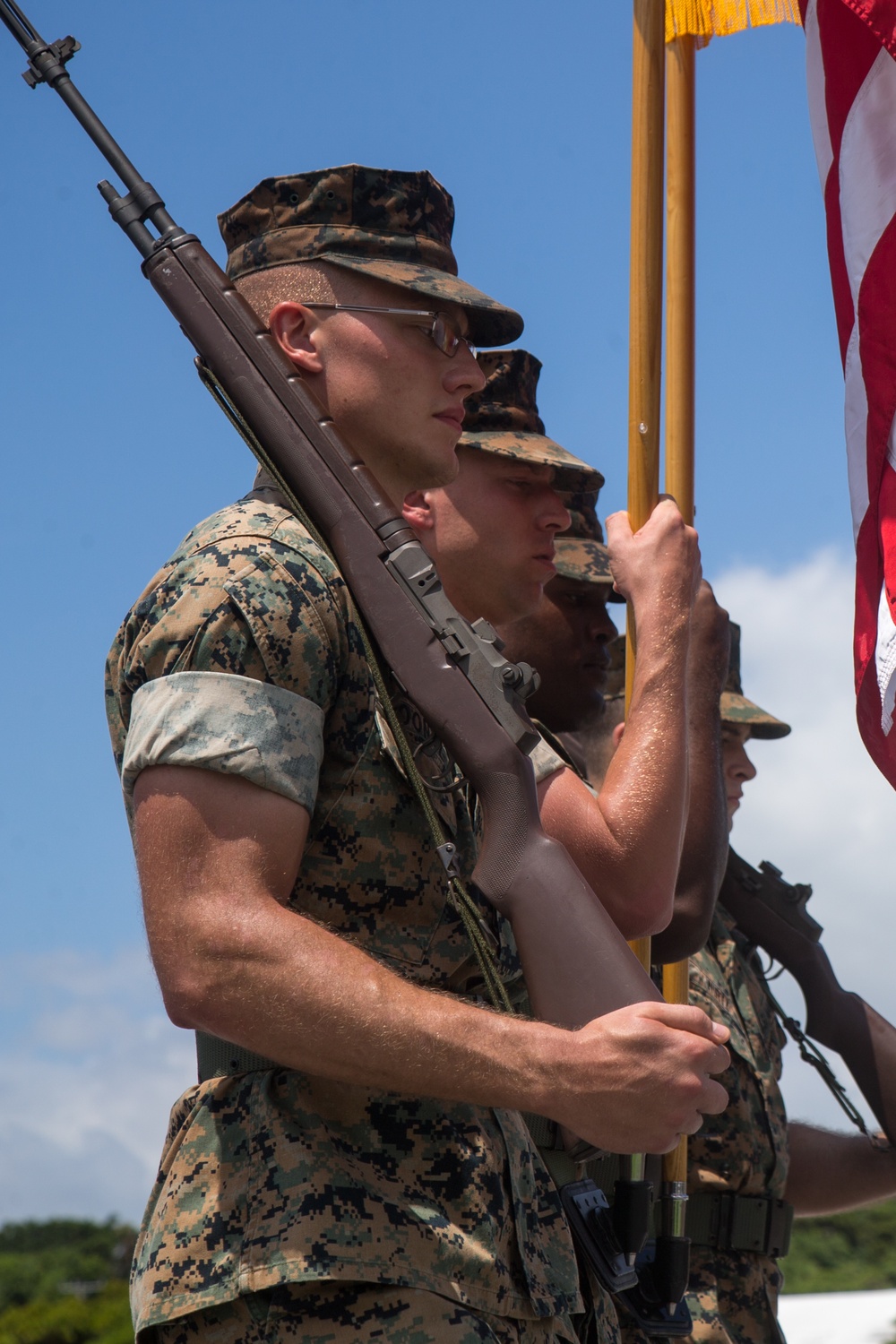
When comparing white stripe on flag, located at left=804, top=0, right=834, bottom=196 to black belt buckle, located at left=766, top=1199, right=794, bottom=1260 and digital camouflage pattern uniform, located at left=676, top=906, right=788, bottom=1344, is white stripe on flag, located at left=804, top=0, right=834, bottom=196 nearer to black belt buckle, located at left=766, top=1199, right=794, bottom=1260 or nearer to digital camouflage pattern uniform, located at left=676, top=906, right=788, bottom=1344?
digital camouflage pattern uniform, located at left=676, top=906, right=788, bottom=1344

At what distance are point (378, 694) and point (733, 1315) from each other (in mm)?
2815

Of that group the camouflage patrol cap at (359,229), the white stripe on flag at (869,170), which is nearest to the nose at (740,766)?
the white stripe on flag at (869,170)

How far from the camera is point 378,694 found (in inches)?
105

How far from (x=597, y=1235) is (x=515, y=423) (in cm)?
229

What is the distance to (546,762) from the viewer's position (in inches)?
137

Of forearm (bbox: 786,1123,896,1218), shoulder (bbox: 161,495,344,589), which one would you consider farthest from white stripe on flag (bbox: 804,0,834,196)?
forearm (bbox: 786,1123,896,1218)

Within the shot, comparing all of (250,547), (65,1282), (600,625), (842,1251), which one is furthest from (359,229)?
(65,1282)

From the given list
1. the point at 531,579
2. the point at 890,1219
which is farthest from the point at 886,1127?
the point at 890,1219

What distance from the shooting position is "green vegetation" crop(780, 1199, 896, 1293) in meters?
12.1

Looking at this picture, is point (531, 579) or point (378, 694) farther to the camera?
point (531, 579)

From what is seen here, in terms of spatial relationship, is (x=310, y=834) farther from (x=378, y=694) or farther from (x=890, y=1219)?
(x=890, y=1219)

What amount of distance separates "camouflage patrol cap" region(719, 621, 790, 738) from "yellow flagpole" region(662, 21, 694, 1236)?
6.03 ft

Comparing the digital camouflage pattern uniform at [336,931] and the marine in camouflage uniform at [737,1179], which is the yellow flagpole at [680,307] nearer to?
the marine in camouflage uniform at [737,1179]

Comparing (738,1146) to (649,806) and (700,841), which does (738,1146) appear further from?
(649,806)
